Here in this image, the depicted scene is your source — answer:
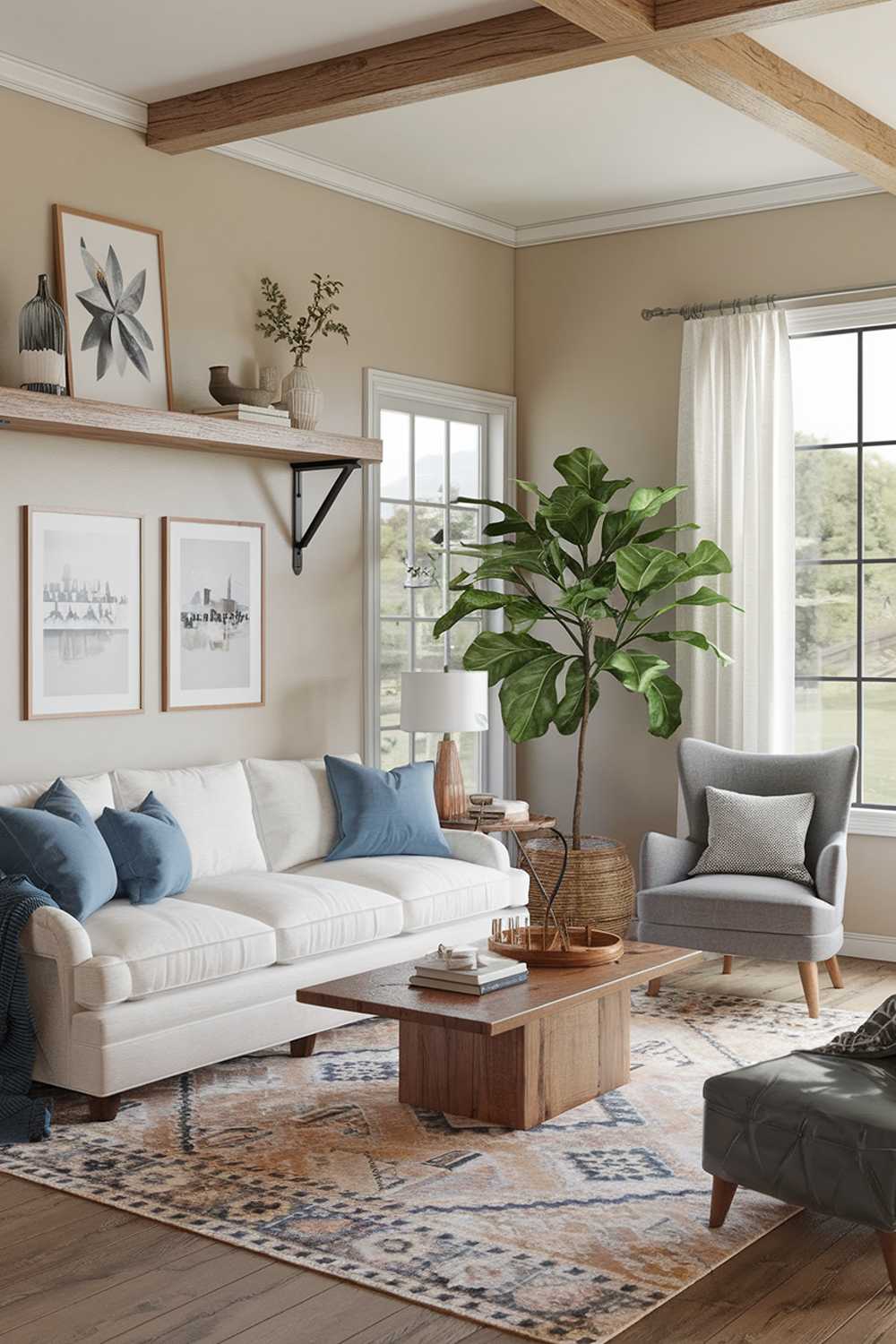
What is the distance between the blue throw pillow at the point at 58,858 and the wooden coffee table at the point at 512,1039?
2.37 ft

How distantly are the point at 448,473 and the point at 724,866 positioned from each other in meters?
2.22

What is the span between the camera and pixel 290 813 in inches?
209

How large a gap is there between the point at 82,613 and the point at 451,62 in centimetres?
210

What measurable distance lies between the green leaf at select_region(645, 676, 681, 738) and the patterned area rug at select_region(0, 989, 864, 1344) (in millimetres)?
1496

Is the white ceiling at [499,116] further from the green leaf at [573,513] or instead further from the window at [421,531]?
the green leaf at [573,513]

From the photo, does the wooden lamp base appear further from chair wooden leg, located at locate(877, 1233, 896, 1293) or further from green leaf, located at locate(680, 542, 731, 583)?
chair wooden leg, located at locate(877, 1233, 896, 1293)

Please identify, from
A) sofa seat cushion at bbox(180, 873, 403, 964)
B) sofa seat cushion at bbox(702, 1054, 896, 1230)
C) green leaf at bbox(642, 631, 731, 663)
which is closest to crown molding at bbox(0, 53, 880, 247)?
green leaf at bbox(642, 631, 731, 663)

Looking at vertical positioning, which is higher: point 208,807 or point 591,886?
point 208,807

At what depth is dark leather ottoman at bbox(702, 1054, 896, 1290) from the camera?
2.99 m

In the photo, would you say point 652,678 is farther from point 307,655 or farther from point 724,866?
point 307,655

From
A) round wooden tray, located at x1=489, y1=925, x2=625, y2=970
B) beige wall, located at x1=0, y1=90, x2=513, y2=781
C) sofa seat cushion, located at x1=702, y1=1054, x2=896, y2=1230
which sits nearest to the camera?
sofa seat cushion, located at x1=702, y1=1054, x2=896, y2=1230

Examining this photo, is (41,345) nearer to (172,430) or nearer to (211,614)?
(172,430)

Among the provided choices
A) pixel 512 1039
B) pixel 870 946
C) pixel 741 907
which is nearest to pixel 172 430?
pixel 512 1039

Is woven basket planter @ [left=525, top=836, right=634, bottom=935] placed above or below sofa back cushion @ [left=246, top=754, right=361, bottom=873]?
below
